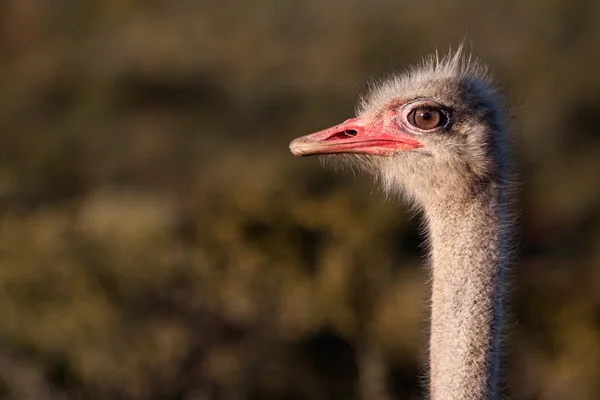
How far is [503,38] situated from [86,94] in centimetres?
682

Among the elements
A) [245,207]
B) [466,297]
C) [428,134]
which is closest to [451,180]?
[428,134]

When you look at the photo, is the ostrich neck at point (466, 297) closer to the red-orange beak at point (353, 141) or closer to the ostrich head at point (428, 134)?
the ostrich head at point (428, 134)

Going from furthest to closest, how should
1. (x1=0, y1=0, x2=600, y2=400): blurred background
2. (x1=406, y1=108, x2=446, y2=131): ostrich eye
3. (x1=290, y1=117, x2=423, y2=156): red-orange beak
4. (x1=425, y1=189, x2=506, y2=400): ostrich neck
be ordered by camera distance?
(x1=0, y1=0, x2=600, y2=400): blurred background < (x1=290, y1=117, x2=423, y2=156): red-orange beak < (x1=406, y1=108, x2=446, y2=131): ostrich eye < (x1=425, y1=189, x2=506, y2=400): ostrich neck

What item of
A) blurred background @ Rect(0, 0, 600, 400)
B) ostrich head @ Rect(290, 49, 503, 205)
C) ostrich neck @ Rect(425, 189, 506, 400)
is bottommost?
ostrich neck @ Rect(425, 189, 506, 400)

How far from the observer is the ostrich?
145 inches

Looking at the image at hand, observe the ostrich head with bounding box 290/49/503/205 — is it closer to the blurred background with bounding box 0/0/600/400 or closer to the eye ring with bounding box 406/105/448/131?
the eye ring with bounding box 406/105/448/131

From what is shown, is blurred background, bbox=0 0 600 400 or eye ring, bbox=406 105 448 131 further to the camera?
blurred background, bbox=0 0 600 400

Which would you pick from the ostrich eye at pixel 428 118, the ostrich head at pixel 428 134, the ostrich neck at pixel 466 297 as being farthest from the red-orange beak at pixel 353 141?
the ostrich neck at pixel 466 297

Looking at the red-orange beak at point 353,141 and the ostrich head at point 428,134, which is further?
the red-orange beak at point 353,141

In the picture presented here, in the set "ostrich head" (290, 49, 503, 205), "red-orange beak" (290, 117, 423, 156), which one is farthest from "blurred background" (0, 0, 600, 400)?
"red-orange beak" (290, 117, 423, 156)

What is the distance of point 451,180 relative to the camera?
12.8 feet

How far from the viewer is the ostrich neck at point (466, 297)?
3.65 metres

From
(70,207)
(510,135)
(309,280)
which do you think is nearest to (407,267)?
(309,280)

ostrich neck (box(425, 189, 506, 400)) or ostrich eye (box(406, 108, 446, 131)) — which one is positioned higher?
ostrich eye (box(406, 108, 446, 131))
